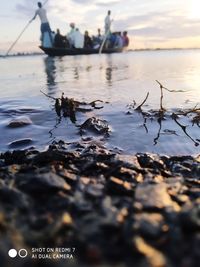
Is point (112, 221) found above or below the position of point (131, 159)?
above

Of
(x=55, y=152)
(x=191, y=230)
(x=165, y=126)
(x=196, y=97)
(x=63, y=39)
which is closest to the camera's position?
(x=191, y=230)

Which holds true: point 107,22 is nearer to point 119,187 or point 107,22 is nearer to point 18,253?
point 119,187

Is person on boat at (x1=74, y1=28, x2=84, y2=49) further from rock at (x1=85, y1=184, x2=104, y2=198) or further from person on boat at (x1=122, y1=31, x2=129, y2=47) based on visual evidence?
rock at (x1=85, y1=184, x2=104, y2=198)

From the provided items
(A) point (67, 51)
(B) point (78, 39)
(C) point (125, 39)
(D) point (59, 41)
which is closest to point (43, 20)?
(D) point (59, 41)

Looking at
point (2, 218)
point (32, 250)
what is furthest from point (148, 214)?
point (2, 218)

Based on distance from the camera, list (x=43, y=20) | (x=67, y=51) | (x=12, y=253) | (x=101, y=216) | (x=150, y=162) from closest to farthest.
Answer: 1. (x=12, y=253)
2. (x=101, y=216)
3. (x=150, y=162)
4. (x=43, y=20)
5. (x=67, y=51)

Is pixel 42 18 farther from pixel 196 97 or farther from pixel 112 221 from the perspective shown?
pixel 112 221

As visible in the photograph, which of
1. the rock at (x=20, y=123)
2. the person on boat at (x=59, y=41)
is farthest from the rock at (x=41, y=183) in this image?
the person on boat at (x=59, y=41)
